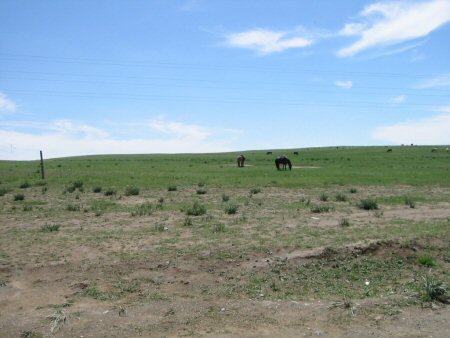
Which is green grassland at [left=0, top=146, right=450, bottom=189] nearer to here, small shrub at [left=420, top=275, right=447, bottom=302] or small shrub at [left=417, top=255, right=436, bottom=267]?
small shrub at [left=417, top=255, right=436, bottom=267]

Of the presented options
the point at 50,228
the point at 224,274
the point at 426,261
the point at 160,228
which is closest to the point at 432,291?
the point at 426,261

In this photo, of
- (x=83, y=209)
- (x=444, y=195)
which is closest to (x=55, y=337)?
(x=83, y=209)

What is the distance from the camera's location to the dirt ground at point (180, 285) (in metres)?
7.07

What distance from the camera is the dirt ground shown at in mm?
7066

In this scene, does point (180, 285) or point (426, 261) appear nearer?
point (180, 285)

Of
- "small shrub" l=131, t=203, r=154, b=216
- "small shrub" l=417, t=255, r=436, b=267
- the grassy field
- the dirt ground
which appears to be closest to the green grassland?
"small shrub" l=131, t=203, r=154, b=216

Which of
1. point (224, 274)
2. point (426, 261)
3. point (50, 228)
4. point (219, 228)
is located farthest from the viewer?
point (50, 228)

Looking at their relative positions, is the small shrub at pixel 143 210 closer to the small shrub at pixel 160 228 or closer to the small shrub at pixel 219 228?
the small shrub at pixel 160 228

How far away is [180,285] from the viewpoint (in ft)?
29.3

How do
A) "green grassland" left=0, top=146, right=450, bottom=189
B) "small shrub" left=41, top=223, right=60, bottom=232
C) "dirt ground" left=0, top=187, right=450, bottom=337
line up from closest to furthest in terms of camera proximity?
"dirt ground" left=0, top=187, right=450, bottom=337
"small shrub" left=41, top=223, right=60, bottom=232
"green grassland" left=0, top=146, right=450, bottom=189

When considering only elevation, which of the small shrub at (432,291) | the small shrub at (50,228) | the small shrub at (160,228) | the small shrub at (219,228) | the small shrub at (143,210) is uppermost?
the small shrub at (50,228)

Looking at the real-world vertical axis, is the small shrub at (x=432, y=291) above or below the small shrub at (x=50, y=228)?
below

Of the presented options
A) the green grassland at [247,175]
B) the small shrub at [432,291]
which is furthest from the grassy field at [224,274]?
the green grassland at [247,175]

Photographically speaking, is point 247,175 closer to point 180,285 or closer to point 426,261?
→ point 426,261
